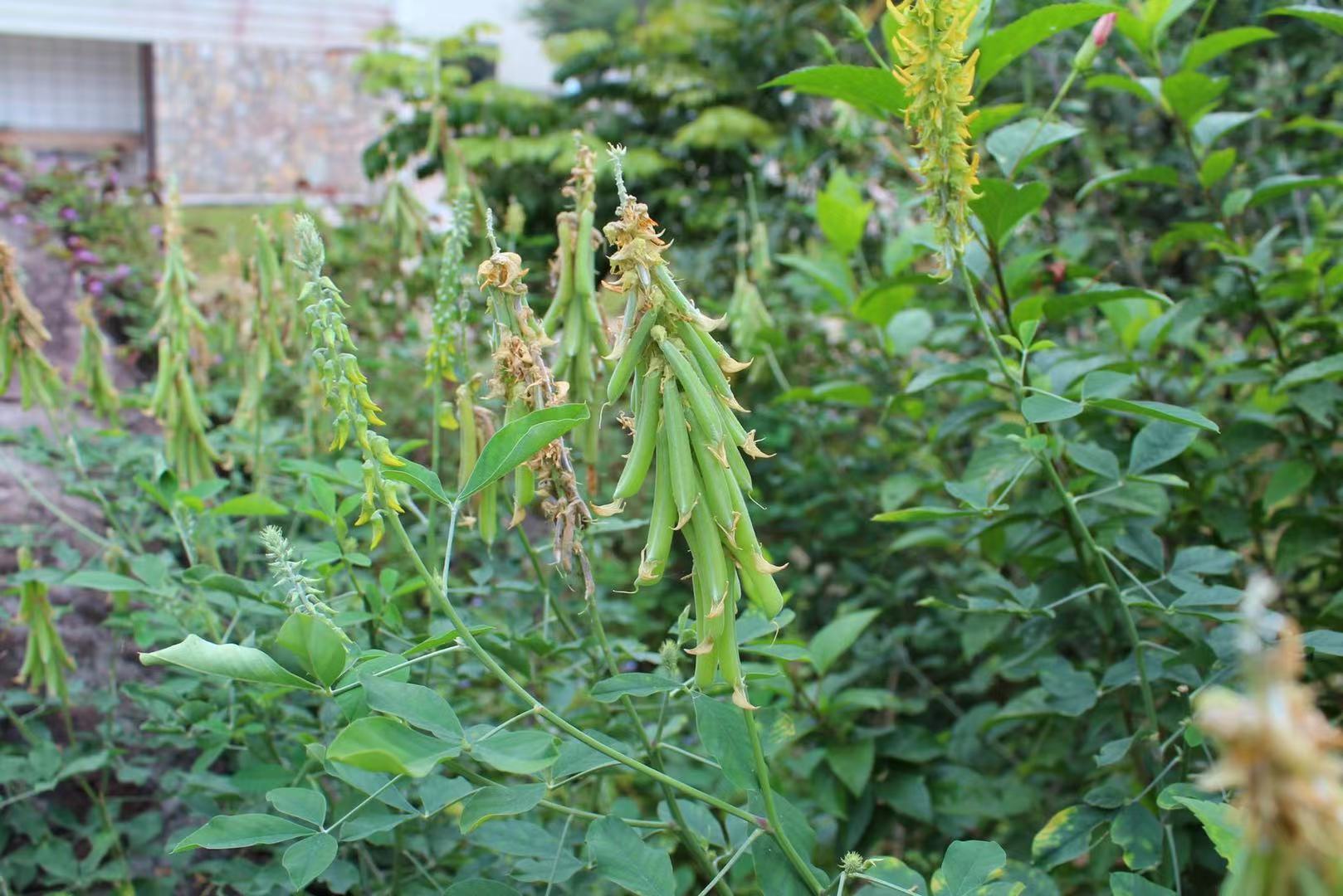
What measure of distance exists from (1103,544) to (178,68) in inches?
441

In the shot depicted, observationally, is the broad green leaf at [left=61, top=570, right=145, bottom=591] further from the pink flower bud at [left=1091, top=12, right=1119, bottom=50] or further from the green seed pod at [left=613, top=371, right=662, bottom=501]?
the pink flower bud at [left=1091, top=12, right=1119, bottom=50]

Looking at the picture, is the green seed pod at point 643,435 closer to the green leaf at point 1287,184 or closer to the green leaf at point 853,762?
the green leaf at point 853,762

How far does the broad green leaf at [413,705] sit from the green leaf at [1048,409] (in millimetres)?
755

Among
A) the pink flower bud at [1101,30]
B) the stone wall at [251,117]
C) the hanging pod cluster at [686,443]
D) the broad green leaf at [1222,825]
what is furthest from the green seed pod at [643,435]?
the stone wall at [251,117]

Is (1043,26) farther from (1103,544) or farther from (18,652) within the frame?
(18,652)

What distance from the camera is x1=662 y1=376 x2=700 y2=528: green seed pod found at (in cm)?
88

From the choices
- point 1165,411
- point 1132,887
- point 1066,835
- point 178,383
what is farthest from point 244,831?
point 178,383

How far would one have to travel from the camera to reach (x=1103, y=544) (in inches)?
65.6

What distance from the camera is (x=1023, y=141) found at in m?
1.68

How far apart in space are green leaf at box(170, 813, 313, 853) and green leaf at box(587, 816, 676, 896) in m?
0.29

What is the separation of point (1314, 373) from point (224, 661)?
1618mm

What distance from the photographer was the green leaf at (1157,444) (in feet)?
4.76

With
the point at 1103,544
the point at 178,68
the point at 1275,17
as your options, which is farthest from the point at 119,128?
the point at 1103,544

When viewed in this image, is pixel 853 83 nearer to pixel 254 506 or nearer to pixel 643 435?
pixel 643 435
